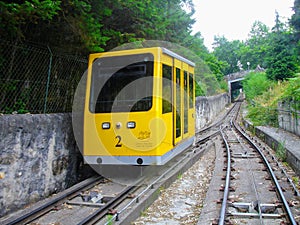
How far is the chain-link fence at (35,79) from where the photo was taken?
725cm

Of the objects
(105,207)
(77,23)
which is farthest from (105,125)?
(77,23)

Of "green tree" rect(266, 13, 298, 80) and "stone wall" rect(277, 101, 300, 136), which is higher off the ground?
"green tree" rect(266, 13, 298, 80)

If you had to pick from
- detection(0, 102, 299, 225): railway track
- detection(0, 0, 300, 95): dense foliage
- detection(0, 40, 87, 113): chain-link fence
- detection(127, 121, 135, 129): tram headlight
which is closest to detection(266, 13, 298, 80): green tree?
detection(0, 0, 300, 95): dense foliage

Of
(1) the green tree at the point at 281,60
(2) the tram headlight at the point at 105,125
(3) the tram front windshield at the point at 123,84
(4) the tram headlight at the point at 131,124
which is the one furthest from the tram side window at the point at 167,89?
(1) the green tree at the point at 281,60

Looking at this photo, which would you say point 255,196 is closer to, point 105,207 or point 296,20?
point 105,207

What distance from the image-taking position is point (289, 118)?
16.7 meters

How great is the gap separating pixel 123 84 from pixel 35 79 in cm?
224

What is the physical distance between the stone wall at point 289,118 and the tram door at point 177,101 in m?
7.30

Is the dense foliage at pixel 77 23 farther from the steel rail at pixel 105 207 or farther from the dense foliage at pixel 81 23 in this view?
the steel rail at pixel 105 207

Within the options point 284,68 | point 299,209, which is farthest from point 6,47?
point 284,68

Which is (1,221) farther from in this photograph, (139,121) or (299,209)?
(299,209)

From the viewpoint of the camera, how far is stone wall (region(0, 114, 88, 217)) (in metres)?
5.87

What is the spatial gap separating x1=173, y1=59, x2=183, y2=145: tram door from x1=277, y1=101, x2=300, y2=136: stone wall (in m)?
7.30

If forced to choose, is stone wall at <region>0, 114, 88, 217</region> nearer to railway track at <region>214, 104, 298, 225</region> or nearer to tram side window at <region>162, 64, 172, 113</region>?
tram side window at <region>162, 64, 172, 113</region>
